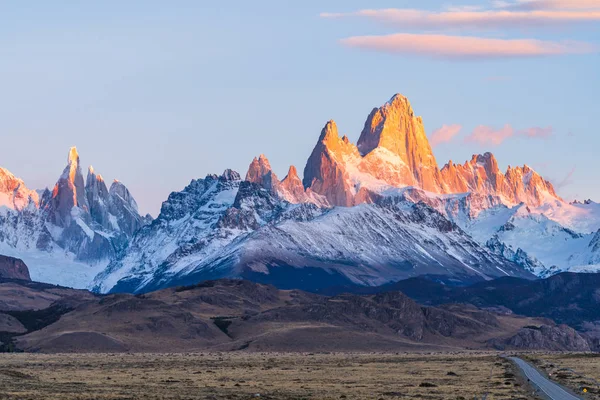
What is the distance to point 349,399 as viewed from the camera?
380 feet

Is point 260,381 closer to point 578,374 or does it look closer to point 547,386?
point 547,386

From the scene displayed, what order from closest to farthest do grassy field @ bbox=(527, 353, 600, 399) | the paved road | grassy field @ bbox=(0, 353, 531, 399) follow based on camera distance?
the paved road → grassy field @ bbox=(0, 353, 531, 399) → grassy field @ bbox=(527, 353, 600, 399)

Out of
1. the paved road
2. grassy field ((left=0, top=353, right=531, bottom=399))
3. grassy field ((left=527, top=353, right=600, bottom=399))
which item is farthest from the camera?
grassy field ((left=527, top=353, right=600, bottom=399))

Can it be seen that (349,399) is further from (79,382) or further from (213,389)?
(79,382)

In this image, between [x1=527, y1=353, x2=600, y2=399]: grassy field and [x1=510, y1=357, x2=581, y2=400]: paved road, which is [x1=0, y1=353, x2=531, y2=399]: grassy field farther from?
[x1=527, y1=353, x2=600, y2=399]: grassy field

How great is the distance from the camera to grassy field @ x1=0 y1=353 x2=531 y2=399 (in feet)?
398

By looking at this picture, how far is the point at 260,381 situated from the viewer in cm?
14912

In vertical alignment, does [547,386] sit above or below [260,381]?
below

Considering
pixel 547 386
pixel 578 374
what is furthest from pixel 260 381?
pixel 578 374

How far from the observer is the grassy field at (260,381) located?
121 meters

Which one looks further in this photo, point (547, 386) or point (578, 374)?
point (578, 374)

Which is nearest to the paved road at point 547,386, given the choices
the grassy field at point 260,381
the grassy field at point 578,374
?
the grassy field at point 578,374

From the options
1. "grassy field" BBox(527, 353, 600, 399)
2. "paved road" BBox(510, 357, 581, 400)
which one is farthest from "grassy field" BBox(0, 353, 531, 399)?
"grassy field" BBox(527, 353, 600, 399)

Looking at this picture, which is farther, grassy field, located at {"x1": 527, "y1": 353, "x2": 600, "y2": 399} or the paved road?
grassy field, located at {"x1": 527, "y1": 353, "x2": 600, "y2": 399}
